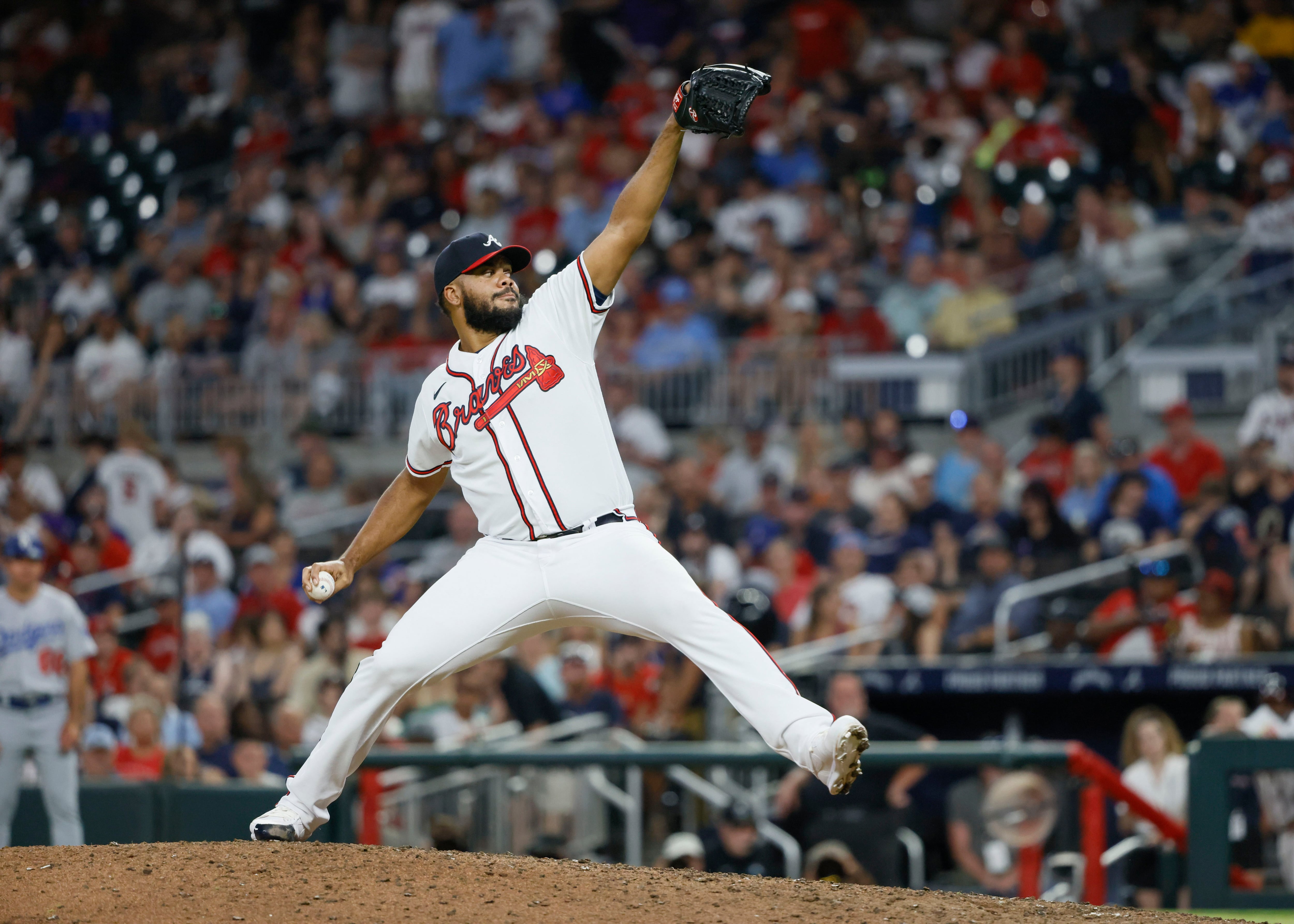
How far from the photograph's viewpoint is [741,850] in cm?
650

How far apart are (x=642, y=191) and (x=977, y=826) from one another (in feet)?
11.5

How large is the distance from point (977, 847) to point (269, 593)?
4979 millimetres

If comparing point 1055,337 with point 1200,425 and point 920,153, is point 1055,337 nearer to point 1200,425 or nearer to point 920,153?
point 1200,425

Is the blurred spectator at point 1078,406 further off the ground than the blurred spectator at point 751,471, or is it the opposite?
the blurred spectator at point 1078,406

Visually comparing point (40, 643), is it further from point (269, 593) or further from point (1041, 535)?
point (1041, 535)

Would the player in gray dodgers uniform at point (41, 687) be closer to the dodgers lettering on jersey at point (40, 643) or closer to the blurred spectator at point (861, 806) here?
the dodgers lettering on jersey at point (40, 643)

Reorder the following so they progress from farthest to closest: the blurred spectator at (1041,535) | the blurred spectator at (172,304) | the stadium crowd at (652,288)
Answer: the blurred spectator at (172,304) → the blurred spectator at (1041,535) → the stadium crowd at (652,288)

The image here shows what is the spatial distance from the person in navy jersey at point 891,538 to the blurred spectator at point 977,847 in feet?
7.11

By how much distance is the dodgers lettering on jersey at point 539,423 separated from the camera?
424cm

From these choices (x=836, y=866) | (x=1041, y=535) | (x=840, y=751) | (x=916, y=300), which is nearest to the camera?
(x=840, y=751)

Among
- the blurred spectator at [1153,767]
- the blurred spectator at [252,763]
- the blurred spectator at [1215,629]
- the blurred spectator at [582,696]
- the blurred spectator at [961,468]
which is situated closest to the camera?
the blurred spectator at [1153,767]

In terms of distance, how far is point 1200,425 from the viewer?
32.1 ft

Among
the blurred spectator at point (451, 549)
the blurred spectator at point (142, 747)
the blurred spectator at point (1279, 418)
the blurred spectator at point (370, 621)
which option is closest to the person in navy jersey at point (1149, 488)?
the blurred spectator at point (1279, 418)

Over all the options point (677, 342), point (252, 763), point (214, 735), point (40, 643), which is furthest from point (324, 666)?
point (677, 342)
